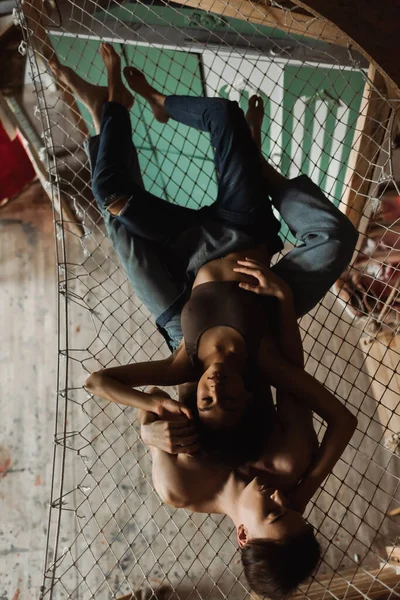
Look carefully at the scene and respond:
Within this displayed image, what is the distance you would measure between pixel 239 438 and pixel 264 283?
28cm

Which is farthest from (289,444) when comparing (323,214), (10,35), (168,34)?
(10,35)

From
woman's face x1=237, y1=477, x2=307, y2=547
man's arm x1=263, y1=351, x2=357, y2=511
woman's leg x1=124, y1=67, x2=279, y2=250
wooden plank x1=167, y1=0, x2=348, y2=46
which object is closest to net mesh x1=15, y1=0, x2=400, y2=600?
wooden plank x1=167, y1=0, x2=348, y2=46

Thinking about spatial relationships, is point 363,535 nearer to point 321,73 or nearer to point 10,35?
point 321,73

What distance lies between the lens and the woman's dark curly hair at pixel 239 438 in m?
0.91

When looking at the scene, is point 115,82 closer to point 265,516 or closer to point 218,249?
point 218,249

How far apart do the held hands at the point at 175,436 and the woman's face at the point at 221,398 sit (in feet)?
0.10

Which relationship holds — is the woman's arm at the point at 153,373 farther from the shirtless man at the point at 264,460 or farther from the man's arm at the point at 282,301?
the man's arm at the point at 282,301

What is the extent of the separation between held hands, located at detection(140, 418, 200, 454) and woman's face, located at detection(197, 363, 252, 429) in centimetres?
3

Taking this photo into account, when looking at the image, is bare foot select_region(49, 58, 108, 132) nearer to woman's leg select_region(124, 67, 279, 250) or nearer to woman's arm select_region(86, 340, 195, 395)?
woman's leg select_region(124, 67, 279, 250)

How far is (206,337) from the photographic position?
0.98 meters

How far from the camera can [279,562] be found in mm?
810

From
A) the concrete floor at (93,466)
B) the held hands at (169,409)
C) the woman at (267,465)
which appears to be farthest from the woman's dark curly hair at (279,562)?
the concrete floor at (93,466)

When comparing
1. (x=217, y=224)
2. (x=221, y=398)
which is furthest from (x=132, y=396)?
(x=217, y=224)

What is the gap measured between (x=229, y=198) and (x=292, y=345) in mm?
326
